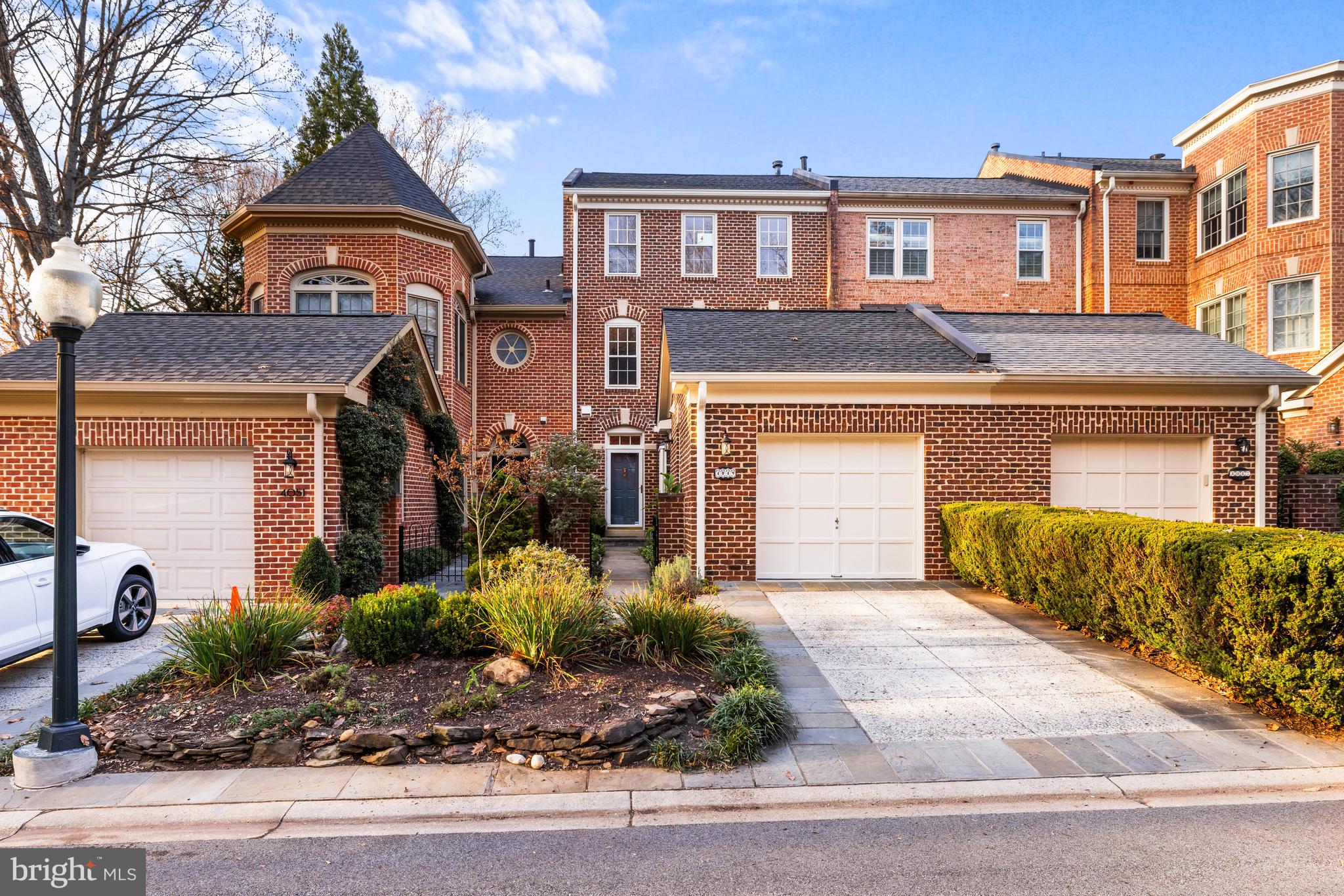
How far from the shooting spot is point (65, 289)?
4797 millimetres

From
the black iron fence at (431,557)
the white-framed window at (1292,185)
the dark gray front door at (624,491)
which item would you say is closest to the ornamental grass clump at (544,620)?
the black iron fence at (431,557)

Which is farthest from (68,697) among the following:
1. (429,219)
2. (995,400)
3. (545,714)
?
(429,219)

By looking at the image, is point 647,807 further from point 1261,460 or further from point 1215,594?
point 1261,460

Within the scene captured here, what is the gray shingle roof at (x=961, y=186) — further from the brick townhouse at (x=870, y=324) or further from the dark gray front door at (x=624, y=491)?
the dark gray front door at (x=624, y=491)

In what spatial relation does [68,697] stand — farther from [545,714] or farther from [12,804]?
[545,714]

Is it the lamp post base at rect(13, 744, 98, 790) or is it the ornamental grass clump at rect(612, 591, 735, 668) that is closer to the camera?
the lamp post base at rect(13, 744, 98, 790)

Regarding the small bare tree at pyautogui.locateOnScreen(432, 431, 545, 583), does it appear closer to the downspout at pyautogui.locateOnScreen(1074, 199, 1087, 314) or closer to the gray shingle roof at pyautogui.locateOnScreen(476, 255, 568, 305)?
the gray shingle roof at pyautogui.locateOnScreen(476, 255, 568, 305)

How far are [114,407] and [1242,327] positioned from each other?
2461 cm

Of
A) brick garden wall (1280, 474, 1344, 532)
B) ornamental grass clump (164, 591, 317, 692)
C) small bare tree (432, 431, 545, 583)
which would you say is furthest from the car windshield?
brick garden wall (1280, 474, 1344, 532)

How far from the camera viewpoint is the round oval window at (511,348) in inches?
804

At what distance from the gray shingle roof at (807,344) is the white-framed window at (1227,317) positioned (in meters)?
12.0

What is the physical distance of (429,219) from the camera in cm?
1623

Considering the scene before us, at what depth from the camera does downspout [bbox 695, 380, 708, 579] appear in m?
10.6

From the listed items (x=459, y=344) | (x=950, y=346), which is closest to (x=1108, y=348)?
(x=950, y=346)
